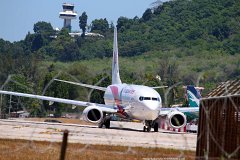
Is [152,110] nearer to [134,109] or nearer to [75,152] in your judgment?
[134,109]

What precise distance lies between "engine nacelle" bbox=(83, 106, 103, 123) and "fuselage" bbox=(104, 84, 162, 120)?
189cm

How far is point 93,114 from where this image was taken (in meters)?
63.4

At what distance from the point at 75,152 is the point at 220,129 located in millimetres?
5145

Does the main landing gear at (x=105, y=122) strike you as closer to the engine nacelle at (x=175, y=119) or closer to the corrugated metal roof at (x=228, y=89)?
the engine nacelle at (x=175, y=119)

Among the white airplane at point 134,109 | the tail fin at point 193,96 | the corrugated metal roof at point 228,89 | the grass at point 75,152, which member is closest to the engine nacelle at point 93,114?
the white airplane at point 134,109

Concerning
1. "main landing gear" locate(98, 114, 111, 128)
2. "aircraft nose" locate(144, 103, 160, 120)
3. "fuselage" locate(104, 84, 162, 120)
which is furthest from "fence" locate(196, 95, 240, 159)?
"main landing gear" locate(98, 114, 111, 128)

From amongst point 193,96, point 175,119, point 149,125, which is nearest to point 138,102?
point 149,125

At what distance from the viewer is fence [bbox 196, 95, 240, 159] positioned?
2953cm

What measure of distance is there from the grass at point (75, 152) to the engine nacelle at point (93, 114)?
2602 cm

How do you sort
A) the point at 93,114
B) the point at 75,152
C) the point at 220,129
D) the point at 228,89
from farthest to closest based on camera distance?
the point at 93,114 < the point at 228,89 < the point at 75,152 < the point at 220,129

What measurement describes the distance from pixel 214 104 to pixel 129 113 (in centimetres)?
3150

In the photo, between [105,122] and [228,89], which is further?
[105,122]

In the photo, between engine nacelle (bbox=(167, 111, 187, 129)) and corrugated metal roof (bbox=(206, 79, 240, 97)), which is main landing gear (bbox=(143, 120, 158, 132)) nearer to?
engine nacelle (bbox=(167, 111, 187, 129))

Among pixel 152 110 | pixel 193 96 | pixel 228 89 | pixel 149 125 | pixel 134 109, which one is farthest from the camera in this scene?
pixel 193 96
